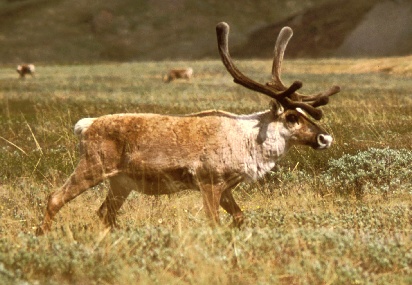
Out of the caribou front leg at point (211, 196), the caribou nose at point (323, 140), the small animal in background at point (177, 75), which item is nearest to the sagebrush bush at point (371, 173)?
the caribou nose at point (323, 140)

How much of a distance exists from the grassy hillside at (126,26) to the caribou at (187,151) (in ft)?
319

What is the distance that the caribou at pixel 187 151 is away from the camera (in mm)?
8750

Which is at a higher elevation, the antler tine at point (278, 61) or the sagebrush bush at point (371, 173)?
the antler tine at point (278, 61)

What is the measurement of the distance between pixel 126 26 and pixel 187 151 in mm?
115070

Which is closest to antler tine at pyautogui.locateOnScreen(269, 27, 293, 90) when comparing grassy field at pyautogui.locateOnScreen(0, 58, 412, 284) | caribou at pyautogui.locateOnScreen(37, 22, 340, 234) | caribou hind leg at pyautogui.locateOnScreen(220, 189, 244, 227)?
caribou at pyautogui.locateOnScreen(37, 22, 340, 234)

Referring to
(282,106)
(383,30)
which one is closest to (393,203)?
(282,106)

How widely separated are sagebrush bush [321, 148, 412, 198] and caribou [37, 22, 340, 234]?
232 cm

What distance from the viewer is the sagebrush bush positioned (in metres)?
11.3

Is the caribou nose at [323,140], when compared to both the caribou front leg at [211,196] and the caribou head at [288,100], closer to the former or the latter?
the caribou head at [288,100]

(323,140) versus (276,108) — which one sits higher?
(276,108)

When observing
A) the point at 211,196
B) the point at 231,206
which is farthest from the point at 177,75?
the point at 211,196

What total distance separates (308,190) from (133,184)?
307 cm

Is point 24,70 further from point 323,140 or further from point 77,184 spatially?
point 323,140

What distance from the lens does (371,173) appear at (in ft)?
37.8
